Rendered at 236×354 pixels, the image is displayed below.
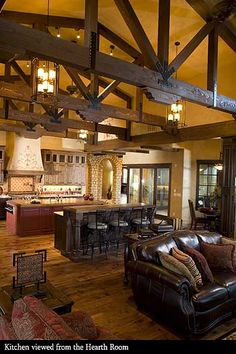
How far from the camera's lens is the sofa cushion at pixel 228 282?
360cm

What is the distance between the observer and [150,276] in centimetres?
350

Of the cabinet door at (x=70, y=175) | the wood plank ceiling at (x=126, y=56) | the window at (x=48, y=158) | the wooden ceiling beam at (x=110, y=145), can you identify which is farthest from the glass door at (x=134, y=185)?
the window at (x=48, y=158)

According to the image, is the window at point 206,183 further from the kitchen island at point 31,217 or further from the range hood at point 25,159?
the range hood at point 25,159

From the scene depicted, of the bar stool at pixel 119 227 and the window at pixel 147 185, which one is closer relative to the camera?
the bar stool at pixel 119 227

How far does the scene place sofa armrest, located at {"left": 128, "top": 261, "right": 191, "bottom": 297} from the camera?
3.11 m

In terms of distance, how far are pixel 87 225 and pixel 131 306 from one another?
2577 mm

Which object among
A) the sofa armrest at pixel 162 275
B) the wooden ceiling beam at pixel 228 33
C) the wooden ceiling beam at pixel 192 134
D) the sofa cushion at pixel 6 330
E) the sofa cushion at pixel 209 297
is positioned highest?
the wooden ceiling beam at pixel 228 33

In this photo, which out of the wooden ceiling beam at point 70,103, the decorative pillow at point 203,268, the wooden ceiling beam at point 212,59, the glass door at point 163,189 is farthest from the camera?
the glass door at point 163,189

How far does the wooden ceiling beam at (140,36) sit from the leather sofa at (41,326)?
3.44m

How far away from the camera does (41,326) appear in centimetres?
167

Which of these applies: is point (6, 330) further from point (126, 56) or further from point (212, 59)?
point (126, 56)

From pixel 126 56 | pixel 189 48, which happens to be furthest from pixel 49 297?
pixel 126 56

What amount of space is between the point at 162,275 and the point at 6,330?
197cm
